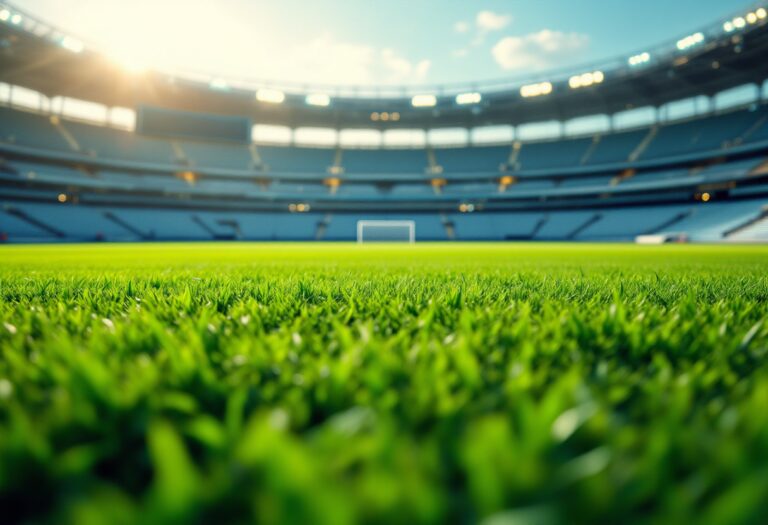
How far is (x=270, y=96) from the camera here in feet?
123

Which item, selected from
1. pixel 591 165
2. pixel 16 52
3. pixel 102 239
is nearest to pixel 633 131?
pixel 591 165

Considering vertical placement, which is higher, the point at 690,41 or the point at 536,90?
the point at 690,41

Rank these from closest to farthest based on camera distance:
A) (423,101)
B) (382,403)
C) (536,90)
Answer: (382,403) → (536,90) → (423,101)

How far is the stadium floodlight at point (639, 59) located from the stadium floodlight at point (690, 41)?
1.99 meters

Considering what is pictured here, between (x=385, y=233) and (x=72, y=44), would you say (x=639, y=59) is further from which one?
(x=72, y=44)

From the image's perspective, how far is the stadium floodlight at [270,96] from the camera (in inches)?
1460

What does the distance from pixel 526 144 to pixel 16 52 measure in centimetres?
4032

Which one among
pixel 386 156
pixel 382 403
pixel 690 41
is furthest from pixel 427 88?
pixel 382 403

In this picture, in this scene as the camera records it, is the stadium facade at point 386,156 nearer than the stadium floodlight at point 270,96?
Yes

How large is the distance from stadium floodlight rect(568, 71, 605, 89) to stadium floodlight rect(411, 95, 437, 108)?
36.5 ft

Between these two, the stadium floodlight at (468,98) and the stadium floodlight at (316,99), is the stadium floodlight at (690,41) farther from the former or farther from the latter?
the stadium floodlight at (316,99)

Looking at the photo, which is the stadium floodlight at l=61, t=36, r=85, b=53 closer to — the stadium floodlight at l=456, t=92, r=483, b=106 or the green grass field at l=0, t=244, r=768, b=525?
the stadium floodlight at l=456, t=92, r=483, b=106

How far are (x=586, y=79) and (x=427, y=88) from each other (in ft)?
42.1

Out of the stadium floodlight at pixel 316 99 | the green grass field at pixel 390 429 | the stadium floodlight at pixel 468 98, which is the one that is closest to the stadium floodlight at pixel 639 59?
the stadium floodlight at pixel 468 98
